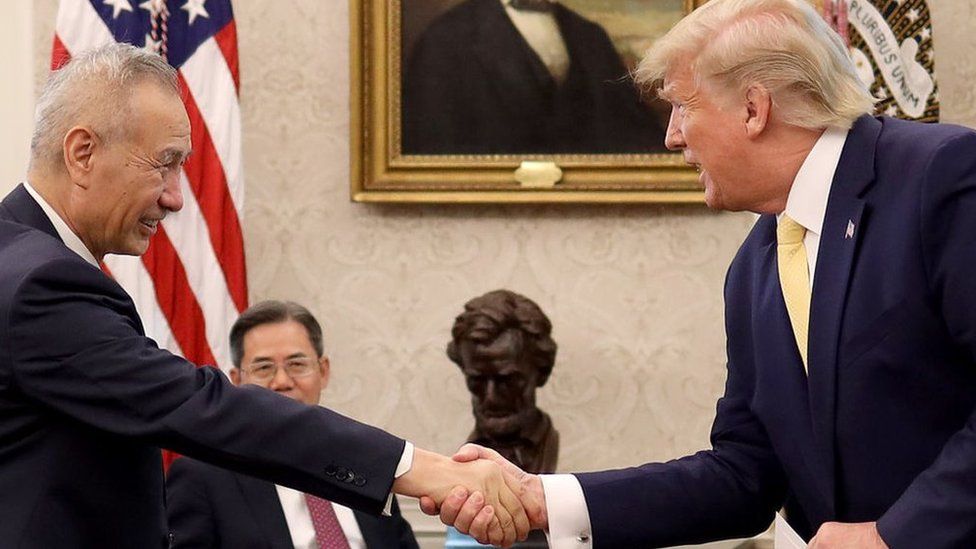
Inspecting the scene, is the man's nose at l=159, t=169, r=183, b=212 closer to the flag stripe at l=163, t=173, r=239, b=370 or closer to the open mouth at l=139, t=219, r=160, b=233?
the open mouth at l=139, t=219, r=160, b=233

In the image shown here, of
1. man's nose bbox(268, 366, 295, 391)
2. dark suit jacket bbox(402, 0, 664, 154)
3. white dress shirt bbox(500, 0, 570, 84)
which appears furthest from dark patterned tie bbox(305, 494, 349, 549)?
white dress shirt bbox(500, 0, 570, 84)

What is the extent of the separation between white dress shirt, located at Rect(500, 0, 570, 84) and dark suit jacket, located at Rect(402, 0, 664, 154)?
0.03 meters

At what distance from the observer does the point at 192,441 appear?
280 centimetres

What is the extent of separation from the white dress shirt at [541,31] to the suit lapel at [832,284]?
3074 mm

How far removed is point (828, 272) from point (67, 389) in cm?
144

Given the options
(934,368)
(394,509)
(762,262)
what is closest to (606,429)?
(394,509)

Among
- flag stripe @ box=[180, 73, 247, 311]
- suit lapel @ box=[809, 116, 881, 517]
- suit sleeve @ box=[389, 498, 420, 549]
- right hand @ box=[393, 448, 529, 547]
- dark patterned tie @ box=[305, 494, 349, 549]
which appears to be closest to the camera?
suit lapel @ box=[809, 116, 881, 517]

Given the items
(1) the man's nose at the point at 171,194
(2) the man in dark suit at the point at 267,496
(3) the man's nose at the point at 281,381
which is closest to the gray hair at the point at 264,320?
(2) the man in dark suit at the point at 267,496

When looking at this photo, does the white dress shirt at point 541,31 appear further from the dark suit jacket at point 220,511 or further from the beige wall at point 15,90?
the dark suit jacket at point 220,511

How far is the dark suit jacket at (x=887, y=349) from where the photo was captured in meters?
2.59

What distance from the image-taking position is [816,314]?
2793 millimetres

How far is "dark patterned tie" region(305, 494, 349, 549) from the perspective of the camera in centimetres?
439

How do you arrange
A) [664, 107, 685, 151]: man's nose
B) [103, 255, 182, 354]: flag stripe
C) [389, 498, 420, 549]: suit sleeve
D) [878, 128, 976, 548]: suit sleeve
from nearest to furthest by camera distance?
1. [878, 128, 976, 548]: suit sleeve
2. [664, 107, 685, 151]: man's nose
3. [389, 498, 420, 549]: suit sleeve
4. [103, 255, 182, 354]: flag stripe

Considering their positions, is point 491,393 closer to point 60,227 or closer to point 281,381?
point 281,381
